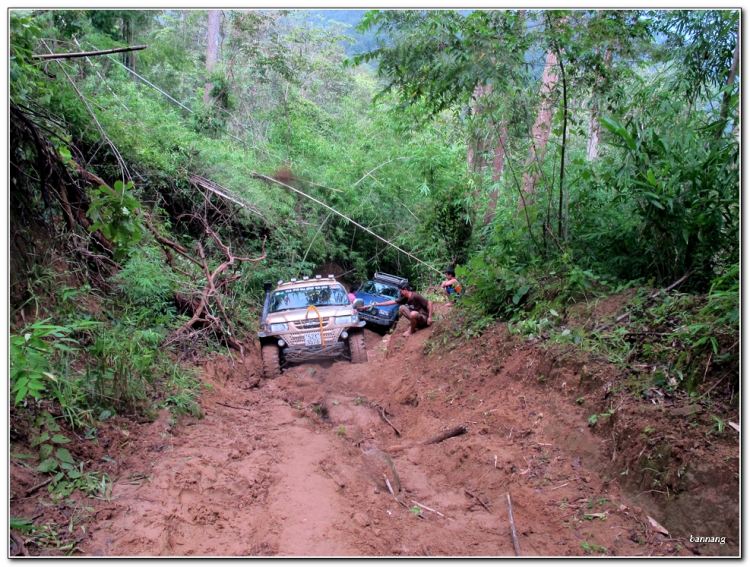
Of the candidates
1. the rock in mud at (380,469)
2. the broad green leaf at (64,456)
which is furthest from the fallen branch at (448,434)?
the broad green leaf at (64,456)

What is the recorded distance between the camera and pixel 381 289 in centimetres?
1465

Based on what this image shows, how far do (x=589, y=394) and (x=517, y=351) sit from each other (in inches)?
62.3

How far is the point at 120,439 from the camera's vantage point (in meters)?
4.43

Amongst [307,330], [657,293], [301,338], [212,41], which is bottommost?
[301,338]

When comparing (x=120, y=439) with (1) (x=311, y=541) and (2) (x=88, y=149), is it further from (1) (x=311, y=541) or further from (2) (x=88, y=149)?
(2) (x=88, y=149)

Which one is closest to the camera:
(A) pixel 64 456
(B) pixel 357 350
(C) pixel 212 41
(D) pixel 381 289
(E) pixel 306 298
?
(A) pixel 64 456

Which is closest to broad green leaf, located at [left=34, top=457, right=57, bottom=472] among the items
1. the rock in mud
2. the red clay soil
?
the red clay soil

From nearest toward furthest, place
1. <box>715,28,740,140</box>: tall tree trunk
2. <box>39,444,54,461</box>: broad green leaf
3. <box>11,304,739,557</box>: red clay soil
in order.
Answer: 1. <box>11,304,739,557</box>: red clay soil
2. <box>39,444,54,461</box>: broad green leaf
3. <box>715,28,740,140</box>: tall tree trunk

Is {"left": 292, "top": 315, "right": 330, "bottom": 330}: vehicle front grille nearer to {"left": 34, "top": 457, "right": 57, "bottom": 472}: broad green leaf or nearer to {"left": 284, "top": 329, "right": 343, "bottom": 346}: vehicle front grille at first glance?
{"left": 284, "top": 329, "right": 343, "bottom": 346}: vehicle front grille

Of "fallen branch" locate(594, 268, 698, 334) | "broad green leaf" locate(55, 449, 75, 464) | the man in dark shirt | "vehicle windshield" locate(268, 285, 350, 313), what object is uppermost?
"fallen branch" locate(594, 268, 698, 334)

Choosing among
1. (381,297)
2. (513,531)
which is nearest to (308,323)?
(381,297)

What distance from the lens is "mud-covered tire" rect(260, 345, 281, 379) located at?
8516 millimetres

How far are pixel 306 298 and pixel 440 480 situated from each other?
5871 millimetres

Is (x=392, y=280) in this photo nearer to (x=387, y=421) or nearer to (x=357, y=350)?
(x=357, y=350)
